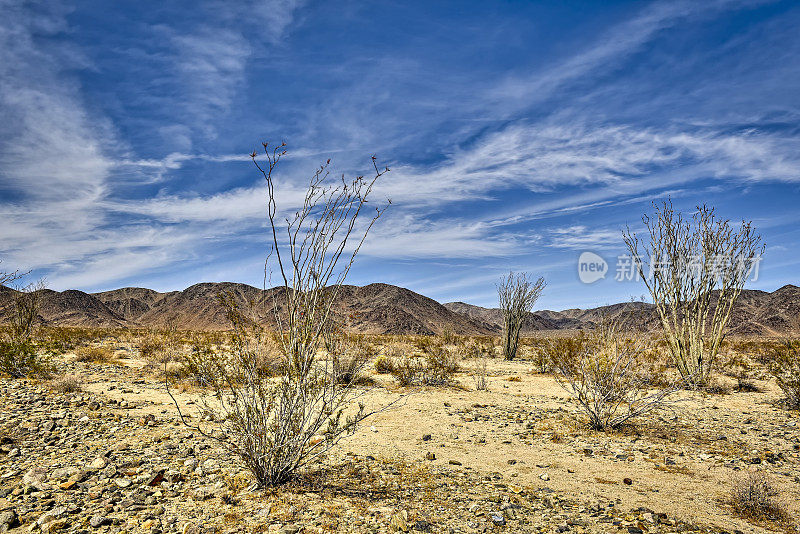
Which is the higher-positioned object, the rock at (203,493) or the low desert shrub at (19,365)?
the low desert shrub at (19,365)

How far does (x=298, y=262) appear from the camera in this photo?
417 cm

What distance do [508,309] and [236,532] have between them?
579 inches

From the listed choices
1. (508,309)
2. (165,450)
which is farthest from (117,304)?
(165,450)

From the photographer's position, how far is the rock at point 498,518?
3463 millimetres

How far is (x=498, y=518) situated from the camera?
3.54 m

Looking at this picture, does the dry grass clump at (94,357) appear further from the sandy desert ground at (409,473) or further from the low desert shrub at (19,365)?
the sandy desert ground at (409,473)

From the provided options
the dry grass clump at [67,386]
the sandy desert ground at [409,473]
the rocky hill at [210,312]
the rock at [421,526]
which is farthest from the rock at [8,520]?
the rocky hill at [210,312]

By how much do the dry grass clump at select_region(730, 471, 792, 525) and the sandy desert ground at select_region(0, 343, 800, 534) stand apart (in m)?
0.12

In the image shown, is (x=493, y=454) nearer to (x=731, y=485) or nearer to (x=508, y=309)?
(x=731, y=485)

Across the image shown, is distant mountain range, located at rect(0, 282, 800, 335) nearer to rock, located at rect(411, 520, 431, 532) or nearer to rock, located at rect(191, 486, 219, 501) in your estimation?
rock, located at rect(191, 486, 219, 501)

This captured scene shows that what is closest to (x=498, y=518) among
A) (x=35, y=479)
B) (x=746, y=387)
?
(x=35, y=479)

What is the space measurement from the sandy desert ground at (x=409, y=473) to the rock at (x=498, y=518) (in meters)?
0.02

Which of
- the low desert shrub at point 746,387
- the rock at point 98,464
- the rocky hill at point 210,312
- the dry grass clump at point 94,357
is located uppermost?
the rocky hill at point 210,312

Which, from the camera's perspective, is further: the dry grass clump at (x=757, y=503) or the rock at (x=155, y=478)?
the rock at (x=155, y=478)
